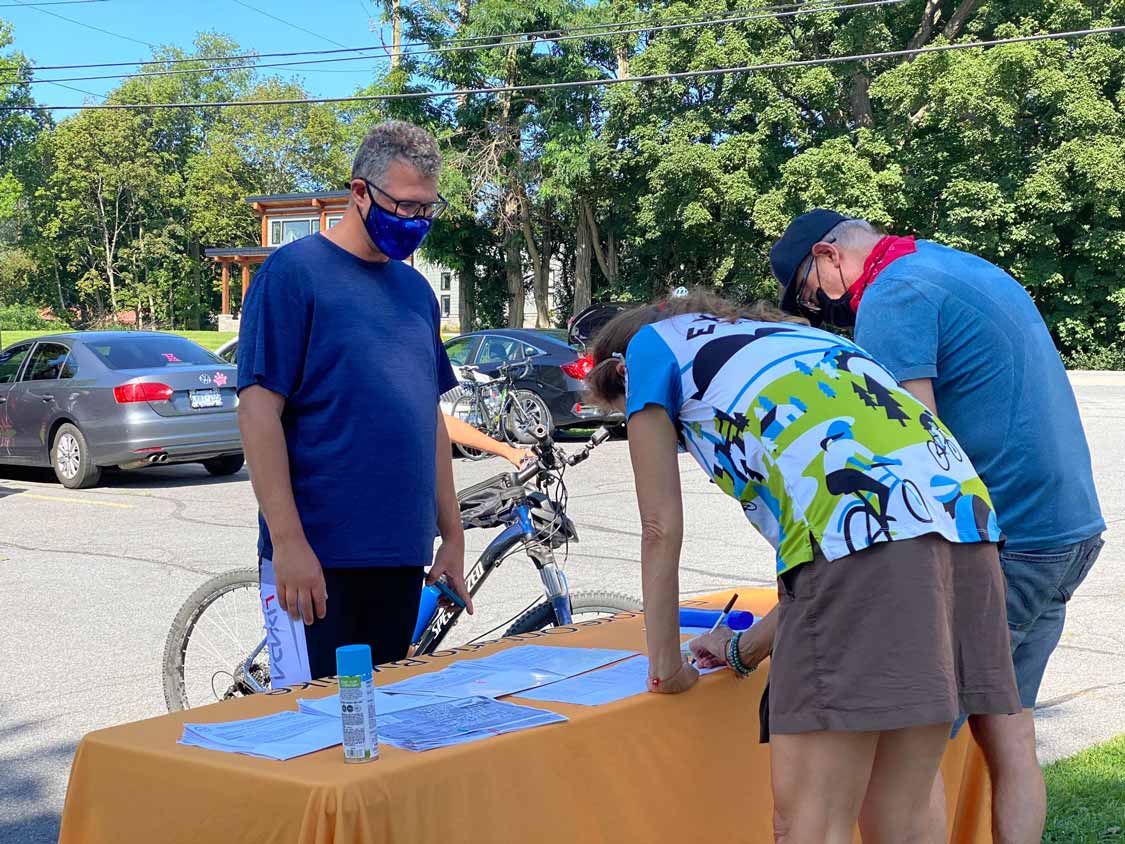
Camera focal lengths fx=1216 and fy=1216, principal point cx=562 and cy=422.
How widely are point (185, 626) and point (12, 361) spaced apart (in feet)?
33.9

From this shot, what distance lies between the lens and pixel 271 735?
7.70 feet

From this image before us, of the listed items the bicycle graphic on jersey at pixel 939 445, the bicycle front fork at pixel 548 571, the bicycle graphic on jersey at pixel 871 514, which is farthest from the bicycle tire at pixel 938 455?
the bicycle front fork at pixel 548 571

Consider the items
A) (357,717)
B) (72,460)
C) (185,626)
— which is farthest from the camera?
(72,460)

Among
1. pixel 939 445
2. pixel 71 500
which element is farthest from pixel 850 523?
pixel 71 500

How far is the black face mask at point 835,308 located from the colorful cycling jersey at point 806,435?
61 centimetres

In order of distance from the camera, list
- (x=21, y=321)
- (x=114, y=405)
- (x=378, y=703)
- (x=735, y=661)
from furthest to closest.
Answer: (x=21, y=321), (x=114, y=405), (x=735, y=661), (x=378, y=703)

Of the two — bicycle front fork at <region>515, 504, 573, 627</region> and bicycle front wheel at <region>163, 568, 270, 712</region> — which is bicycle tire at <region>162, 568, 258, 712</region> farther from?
bicycle front fork at <region>515, 504, 573, 627</region>

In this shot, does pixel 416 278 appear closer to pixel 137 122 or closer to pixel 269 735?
pixel 269 735

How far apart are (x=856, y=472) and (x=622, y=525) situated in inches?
306

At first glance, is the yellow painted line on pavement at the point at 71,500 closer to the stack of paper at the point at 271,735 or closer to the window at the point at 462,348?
the window at the point at 462,348

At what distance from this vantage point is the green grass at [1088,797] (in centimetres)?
380

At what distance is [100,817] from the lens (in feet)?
7.77

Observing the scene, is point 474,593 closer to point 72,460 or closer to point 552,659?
point 552,659

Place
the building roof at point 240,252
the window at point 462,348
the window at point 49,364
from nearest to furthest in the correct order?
the window at point 49,364 < the window at point 462,348 < the building roof at point 240,252
